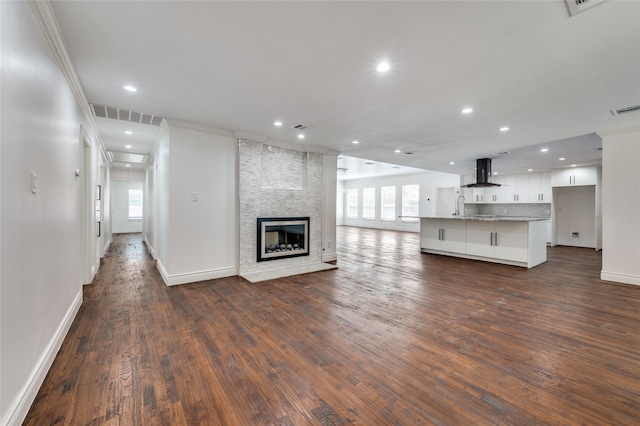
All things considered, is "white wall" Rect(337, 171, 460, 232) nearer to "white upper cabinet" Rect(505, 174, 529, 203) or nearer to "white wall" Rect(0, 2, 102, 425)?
"white upper cabinet" Rect(505, 174, 529, 203)

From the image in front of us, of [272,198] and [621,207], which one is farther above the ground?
[272,198]

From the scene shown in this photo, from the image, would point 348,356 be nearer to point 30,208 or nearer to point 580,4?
Result: point 30,208

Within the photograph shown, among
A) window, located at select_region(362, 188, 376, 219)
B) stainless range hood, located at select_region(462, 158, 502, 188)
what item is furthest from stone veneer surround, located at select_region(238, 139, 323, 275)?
window, located at select_region(362, 188, 376, 219)

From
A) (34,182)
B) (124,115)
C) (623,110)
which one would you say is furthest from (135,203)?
→ (623,110)

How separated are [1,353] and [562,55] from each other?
434 cm

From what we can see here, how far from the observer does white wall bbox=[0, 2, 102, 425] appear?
4.66ft

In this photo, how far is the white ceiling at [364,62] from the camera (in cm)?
185

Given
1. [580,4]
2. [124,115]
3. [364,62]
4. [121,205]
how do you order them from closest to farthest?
[580,4] → [364,62] → [124,115] → [121,205]

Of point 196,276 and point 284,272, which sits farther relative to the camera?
point 284,272

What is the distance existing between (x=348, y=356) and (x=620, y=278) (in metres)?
5.17

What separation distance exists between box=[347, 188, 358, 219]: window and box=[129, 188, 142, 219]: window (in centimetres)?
1047

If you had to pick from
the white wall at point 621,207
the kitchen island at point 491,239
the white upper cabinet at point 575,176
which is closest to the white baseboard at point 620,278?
the white wall at point 621,207

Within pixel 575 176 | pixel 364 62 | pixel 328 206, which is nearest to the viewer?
pixel 364 62

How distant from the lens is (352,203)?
1577 centimetres
